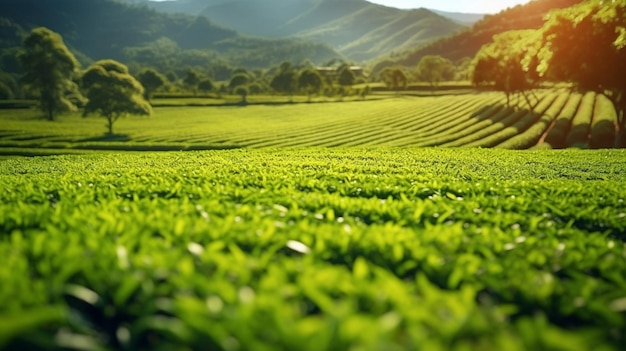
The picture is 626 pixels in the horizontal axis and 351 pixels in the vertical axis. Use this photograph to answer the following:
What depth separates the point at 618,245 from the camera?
18.1 feet

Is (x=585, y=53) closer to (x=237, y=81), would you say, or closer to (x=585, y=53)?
(x=585, y=53)

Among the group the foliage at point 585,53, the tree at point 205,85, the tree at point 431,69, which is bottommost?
the tree at point 205,85

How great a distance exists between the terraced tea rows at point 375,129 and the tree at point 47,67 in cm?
592

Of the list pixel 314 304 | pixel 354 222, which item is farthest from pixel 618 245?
pixel 314 304

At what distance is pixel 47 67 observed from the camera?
72125mm

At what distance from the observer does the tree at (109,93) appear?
6397 cm

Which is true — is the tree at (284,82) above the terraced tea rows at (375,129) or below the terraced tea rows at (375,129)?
above

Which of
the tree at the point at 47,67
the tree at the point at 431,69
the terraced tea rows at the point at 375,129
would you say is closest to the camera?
the terraced tea rows at the point at 375,129

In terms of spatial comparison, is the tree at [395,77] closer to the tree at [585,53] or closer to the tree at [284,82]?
the tree at [284,82]

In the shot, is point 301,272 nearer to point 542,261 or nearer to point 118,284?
point 118,284

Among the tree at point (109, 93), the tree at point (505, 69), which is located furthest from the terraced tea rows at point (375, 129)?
the tree at point (505, 69)

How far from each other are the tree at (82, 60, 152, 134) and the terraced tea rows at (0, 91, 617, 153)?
3.31m

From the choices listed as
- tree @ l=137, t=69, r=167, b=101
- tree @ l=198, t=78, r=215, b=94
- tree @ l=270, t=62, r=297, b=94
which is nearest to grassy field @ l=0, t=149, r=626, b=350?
tree @ l=137, t=69, r=167, b=101

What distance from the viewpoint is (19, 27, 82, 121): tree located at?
7188cm
